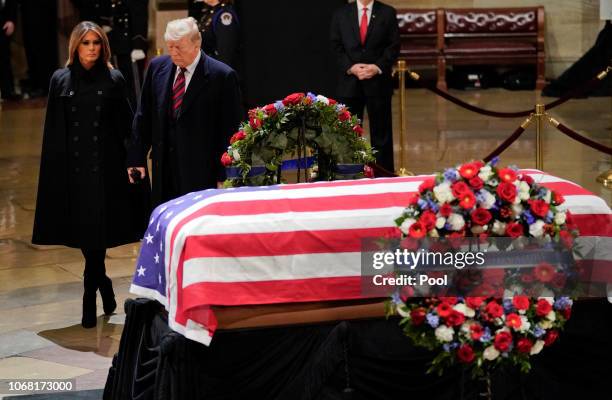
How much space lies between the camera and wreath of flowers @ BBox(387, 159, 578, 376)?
15.5ft

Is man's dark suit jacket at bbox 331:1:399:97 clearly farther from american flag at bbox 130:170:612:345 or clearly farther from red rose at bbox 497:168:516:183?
red rose at bbox 497:168:516:183

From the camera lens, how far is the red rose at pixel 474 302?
4754mm

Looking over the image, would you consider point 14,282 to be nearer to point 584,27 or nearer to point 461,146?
point 461,146

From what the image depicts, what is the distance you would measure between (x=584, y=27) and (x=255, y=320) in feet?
46.5

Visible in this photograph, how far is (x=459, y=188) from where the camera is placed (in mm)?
4824

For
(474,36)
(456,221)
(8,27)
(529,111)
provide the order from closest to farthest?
(456,221), (529,111), (8,27), (474,36)

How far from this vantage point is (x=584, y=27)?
734 inches

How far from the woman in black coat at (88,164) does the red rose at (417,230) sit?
3068mm

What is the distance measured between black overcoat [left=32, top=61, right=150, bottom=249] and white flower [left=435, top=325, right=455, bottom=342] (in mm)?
3225

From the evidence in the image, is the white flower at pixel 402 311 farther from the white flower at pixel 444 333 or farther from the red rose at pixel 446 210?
the red rose at pixel 446 210

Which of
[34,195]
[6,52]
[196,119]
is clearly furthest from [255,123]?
[6,52]

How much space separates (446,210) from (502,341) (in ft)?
1.71

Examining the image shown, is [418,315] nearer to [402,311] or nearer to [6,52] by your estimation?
[402,311]

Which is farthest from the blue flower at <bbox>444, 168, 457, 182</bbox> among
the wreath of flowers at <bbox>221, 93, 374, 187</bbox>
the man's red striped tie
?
the man's red striped tie
